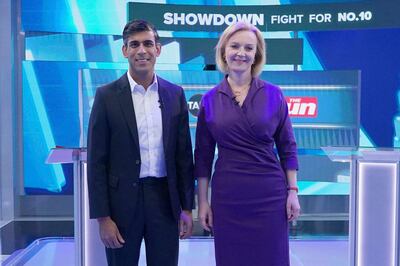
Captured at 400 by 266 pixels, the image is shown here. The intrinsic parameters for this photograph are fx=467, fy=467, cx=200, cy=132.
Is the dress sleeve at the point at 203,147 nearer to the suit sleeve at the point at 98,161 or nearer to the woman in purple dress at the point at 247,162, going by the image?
the woman in purple dress at the point at 247,162

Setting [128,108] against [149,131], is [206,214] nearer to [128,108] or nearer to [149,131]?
[149,131]

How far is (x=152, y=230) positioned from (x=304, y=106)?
297 cm

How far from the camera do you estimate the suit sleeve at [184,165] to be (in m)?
2.09

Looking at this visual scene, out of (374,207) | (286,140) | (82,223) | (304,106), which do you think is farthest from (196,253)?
(286,140)

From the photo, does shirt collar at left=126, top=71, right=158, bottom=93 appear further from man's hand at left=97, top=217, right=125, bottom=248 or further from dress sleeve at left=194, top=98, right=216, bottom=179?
man's hand at left=97, top=217, right=125, bottom=248

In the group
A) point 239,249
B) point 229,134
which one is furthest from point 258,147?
point 239,249

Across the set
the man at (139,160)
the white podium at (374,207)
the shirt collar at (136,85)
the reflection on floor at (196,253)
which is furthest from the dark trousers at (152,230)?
the reflection on floor at (196,253)

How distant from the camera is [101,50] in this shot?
558 centimetres

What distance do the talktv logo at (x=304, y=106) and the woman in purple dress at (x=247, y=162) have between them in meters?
2.64

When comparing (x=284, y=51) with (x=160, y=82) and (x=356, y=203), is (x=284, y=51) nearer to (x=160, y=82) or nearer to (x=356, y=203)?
(x=356, y=203)

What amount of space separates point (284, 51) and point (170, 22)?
45.0 inches

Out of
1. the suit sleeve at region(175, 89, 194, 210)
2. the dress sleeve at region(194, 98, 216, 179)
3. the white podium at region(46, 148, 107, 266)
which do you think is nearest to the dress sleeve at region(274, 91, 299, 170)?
the dress sleeve at region(194, 98, 216, 179)

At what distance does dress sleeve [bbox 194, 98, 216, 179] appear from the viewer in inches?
81.7

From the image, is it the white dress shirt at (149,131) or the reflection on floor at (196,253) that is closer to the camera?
the white dress shirt at (149,131)
